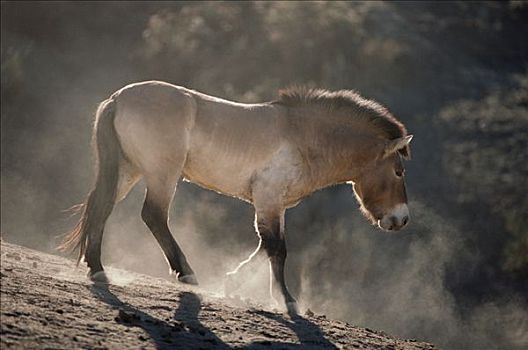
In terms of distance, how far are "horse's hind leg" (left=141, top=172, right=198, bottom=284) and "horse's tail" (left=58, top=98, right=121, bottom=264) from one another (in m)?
0.35

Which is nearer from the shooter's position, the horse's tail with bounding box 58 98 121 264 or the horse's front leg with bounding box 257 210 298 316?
the horse's tail with bounding box 58 98 121 264

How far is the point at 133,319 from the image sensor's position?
5676 millimetres

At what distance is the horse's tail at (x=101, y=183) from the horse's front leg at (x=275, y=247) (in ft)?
4.98

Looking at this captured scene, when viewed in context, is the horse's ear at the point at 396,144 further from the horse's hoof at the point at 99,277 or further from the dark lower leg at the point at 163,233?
the horse's hoof at the point at 99,277

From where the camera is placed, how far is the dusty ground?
16.6 feet

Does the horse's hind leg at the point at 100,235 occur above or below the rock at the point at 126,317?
above

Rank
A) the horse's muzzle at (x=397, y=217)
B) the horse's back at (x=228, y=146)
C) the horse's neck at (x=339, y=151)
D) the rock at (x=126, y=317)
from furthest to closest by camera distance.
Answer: the horse's muzzle at (x=397, y=217)
the horse's neck at (x=339, y=151)
the horse's back at (x=228, y=146)
the rock at (x=126, y=317)

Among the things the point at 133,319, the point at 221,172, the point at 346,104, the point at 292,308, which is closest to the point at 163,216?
the point at 221,172

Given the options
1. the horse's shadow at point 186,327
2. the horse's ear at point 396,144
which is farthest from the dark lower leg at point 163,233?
the horse's ear at point 396,144

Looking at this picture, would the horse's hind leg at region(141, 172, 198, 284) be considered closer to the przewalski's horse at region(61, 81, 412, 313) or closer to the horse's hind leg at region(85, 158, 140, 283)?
the przewalski's horse at region(61, 81, 412, 313)

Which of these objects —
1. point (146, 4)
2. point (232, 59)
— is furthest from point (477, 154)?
point (146, 4)

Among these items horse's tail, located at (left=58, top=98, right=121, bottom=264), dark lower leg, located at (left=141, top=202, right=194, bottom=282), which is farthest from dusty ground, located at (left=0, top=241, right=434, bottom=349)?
horse's tail, located at (left=58, top=98, right=121, bottom=264)

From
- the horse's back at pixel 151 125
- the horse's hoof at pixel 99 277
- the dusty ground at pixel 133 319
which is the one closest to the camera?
the dusty ground at pixel 133 319

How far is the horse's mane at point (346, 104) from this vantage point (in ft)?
28.8
